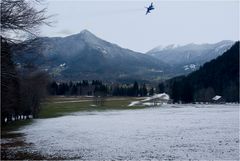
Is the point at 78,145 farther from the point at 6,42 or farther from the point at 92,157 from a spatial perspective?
the point at 6,42

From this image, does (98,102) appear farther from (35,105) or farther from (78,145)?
(78,145)

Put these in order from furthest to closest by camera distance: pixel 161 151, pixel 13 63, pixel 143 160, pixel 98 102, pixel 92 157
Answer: pixel 98 102
pixel 161 151
pixel 92 157
pixel 143 160
pixel 13 63

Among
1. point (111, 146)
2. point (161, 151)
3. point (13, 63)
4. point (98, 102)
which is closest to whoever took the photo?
point (13, 63)

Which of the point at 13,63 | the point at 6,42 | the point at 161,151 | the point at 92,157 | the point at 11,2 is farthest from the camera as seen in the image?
the point at 161,151

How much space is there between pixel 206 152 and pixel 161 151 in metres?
3.13

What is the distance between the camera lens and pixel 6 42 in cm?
1616

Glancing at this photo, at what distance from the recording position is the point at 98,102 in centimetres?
18162

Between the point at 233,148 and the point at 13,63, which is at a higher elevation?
the point at 13,63

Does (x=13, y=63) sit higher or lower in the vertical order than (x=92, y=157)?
higher

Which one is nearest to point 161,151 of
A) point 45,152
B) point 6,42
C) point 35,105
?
point 45,152

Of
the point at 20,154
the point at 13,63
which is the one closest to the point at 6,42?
the point at 13,63

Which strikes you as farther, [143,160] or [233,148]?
[233,148]

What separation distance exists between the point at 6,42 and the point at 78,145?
72.9 ft

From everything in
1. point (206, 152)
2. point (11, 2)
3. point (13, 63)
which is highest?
point (11, 2)
